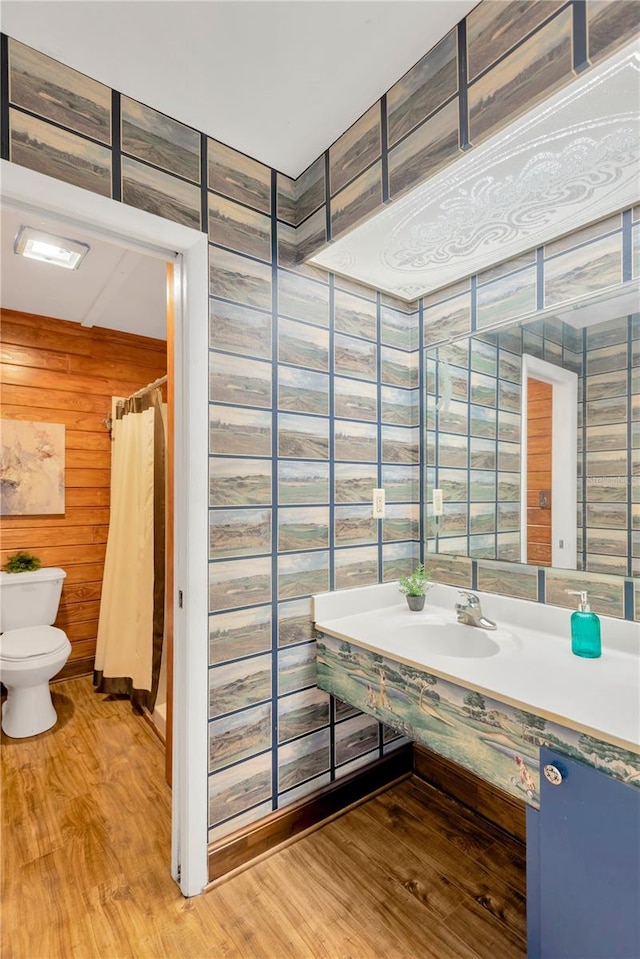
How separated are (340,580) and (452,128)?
1.48 metres

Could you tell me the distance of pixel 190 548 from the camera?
1479 millimetres

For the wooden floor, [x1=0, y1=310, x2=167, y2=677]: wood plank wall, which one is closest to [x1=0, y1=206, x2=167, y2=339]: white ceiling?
[x1=0, y1=310, x2=167, y2=677]: wood plank wall

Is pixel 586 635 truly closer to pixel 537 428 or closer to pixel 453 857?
pixel 537 428

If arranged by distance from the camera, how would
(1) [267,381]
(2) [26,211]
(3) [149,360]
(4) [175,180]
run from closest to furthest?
(2) [26,211] < (4) [175,180] < (1) [267,381] < (3) [149,360]

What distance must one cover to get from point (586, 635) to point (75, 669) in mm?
3109

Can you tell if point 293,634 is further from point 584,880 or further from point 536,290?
point 536,290

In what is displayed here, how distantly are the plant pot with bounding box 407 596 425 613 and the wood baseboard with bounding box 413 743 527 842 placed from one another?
566 mm

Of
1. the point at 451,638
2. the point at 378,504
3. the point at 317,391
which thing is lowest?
the point at 451,638

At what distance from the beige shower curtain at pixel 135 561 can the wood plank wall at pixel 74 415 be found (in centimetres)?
24

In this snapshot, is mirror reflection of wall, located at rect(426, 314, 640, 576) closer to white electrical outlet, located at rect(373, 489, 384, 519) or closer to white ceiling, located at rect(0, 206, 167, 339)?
white electrical outlet, located at rect(373, 489, 384, 519)

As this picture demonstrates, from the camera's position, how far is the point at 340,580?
73.0 inches

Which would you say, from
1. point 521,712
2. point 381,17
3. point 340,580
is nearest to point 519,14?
point 381,17

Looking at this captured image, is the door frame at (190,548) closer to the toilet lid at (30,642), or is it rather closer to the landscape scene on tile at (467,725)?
the landscape scene on tile at (467,725)

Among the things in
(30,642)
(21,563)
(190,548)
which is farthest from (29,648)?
(190,548)
